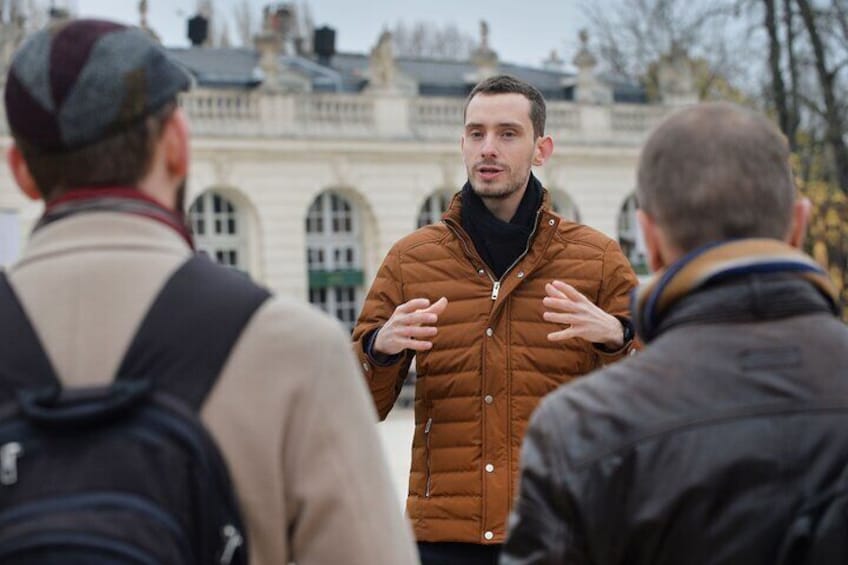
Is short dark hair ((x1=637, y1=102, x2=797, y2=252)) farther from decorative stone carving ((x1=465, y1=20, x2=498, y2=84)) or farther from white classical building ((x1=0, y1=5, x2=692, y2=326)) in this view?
decorative stone carving ((x1=465, y1=20, x2=498, y2=84))

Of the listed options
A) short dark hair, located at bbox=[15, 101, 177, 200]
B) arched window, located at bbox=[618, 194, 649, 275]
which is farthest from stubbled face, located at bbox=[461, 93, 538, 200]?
arched window, located at bbox=[618, 194, 649, 275]

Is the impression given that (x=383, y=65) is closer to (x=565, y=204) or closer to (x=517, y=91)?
(x=565, y=204)

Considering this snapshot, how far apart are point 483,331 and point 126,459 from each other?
2.63 metres

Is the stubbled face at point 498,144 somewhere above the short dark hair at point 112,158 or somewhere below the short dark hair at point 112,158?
Result: below

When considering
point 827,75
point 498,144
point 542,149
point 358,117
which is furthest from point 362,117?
point 498,144

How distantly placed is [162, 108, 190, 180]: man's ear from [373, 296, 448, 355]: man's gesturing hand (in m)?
2.12

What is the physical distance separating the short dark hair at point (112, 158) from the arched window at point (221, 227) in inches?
1343

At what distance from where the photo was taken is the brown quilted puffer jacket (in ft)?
16.7

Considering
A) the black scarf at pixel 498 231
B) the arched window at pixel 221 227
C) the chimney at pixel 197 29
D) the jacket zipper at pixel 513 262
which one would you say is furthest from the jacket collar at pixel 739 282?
the chimney at pixel 197 29

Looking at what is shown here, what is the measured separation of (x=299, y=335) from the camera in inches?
109

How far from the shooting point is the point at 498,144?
5.58 metres

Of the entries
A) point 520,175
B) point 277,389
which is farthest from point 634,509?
point 520,175

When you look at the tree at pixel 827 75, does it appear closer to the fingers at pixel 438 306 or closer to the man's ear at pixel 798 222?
the fingers at pixel 438 306

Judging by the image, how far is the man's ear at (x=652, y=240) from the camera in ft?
9.73
